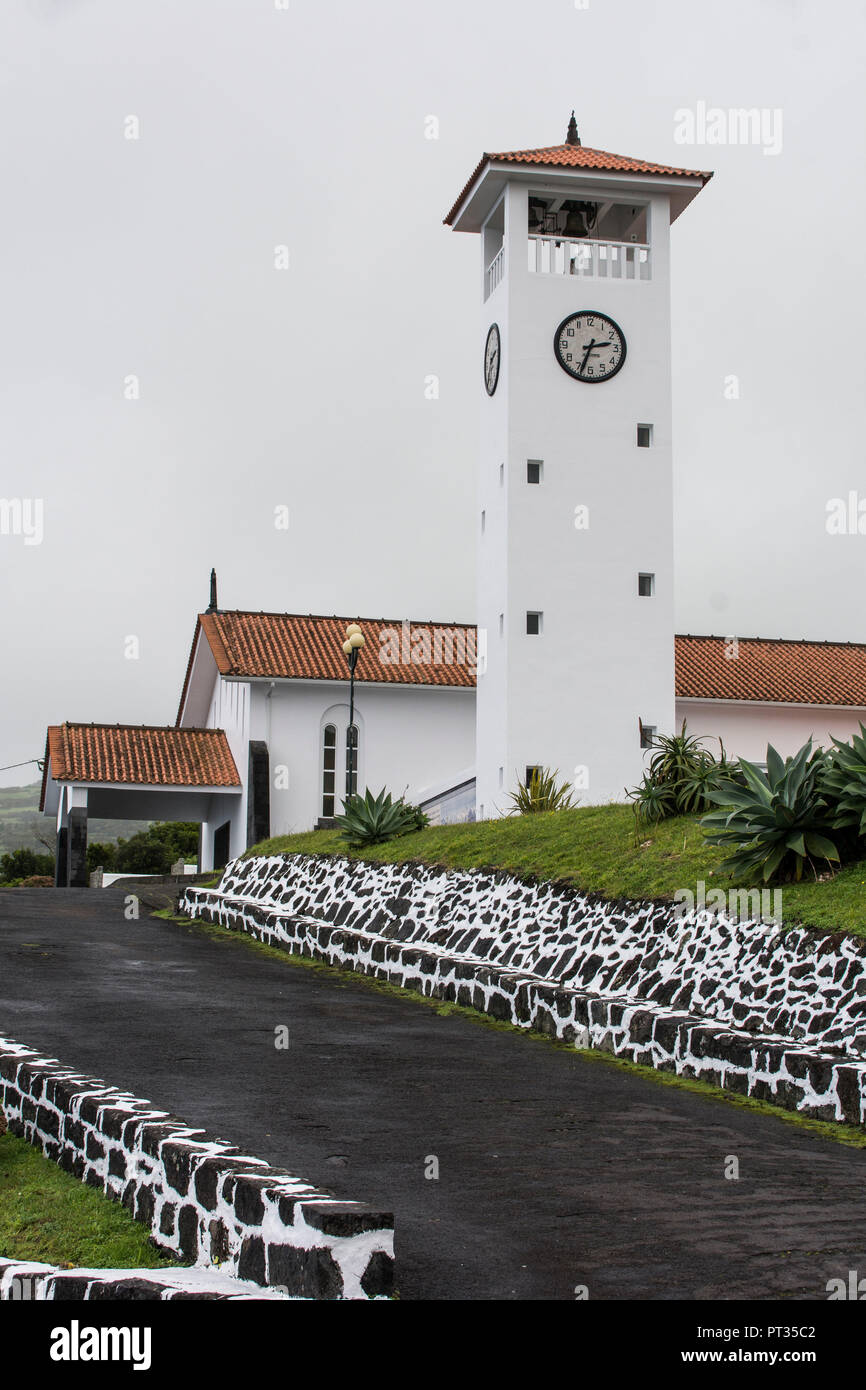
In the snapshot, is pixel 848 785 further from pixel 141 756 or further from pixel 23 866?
pixel 23 866

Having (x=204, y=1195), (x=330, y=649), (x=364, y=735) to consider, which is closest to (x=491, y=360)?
(x=330, y=649)

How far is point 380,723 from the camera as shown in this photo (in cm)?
3391

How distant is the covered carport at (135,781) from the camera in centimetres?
3219

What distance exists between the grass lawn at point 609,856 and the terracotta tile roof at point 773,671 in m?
16.3

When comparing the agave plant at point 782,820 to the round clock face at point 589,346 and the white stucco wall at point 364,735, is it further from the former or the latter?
the white stucco wall at point 364,735

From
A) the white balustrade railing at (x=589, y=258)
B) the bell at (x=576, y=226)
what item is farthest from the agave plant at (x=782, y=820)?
the bell at (x=576, y=226)

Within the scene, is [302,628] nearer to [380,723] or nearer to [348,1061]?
[380,723]

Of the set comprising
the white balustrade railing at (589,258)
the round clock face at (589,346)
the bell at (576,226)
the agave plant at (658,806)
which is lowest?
the agave plant at (658,806)

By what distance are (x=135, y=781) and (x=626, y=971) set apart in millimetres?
21688

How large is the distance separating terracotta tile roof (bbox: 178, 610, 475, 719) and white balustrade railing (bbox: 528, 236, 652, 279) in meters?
9.60

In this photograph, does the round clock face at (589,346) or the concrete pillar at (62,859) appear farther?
the concrete pillar at (62,859)

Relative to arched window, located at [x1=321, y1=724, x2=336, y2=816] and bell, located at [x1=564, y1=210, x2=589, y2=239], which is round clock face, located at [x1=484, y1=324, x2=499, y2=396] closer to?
bell, located at [x1=564, y1=210, x2=589, y2=239]

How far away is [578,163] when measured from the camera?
28.9 meters

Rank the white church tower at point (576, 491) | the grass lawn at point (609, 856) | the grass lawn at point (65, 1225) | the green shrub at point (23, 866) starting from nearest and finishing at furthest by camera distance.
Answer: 1. the grass lawn at point (65, 1225)
2. the grass lawn at point (609, 856)
3. the white church tower at point (576, 491)
4. the green shrub at point (23, 866)
